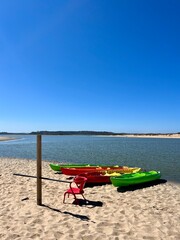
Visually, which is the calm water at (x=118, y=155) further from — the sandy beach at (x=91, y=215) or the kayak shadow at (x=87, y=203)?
the kayak shadow at (x=87, y=203)

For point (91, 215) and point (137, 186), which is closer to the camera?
point (91, 215)

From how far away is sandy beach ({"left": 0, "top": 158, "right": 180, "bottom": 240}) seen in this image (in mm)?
6410

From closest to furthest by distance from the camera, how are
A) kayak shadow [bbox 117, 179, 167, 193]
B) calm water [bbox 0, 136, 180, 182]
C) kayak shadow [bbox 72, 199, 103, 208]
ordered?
kayak shadow [bbox 72, 199, 103, 208], kayak shadow [bbox 117, 179, 167, 193], calm water [bbox 0, 136, 180, 182]

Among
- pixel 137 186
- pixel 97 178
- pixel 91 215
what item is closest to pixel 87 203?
pixel 91 215

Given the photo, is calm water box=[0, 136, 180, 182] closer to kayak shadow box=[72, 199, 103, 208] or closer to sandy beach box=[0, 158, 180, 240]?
sandy beach box=[0, 158, 180, 240]

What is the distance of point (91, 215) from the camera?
7.89 m

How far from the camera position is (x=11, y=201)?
361 inches

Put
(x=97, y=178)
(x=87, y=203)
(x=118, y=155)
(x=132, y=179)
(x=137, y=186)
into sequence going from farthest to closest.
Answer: (x=118, y=155) < (x=97, y=178) < (x=137, y=186) < (x=132, y=179) < (x=87, y=203)

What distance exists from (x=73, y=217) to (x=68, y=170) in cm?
854

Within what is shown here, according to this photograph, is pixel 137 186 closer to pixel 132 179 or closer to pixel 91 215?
pixel 132 179

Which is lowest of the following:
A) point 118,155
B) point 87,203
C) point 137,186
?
point 137,186

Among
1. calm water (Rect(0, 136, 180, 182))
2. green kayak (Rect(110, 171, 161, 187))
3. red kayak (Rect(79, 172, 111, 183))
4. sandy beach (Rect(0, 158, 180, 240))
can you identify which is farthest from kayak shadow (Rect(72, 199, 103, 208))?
calm water (Rect(0, 136, 180, 182))

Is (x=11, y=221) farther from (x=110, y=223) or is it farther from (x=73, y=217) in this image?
(x=110, y=223)

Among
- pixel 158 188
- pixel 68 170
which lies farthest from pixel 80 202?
pixel 68 170
